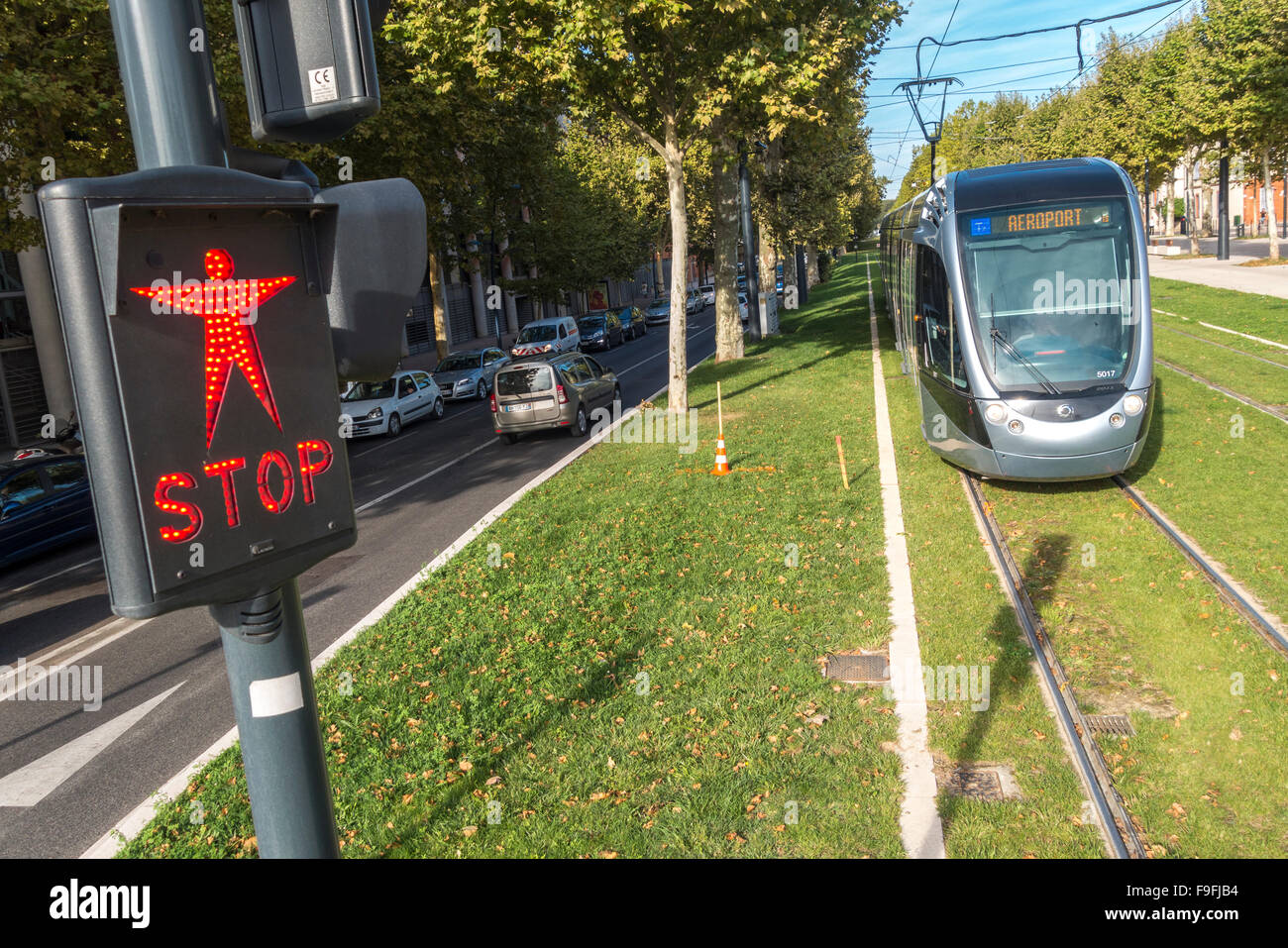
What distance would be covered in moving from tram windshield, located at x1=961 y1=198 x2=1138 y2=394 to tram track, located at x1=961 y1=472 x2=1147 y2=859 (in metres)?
2.46

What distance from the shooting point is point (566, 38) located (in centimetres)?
1706

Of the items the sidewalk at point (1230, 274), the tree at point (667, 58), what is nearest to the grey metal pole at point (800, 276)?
the sidewalk at point (1230, 274)

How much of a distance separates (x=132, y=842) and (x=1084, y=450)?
9709mm

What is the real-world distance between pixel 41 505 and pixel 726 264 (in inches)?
720

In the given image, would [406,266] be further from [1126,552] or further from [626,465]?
[626,465]

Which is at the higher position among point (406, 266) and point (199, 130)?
point (199, 130)

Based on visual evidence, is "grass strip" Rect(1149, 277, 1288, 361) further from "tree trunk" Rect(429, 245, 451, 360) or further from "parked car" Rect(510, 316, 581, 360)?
"tree trunk" Rect(429, 245, 451, 360)

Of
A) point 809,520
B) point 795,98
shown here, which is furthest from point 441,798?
point 795,98

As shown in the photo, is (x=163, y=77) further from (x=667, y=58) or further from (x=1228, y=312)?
(x=1228, y=312)

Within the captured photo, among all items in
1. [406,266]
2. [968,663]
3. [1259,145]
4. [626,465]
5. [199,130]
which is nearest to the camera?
[199,130]

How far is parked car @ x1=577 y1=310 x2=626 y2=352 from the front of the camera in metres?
45.0

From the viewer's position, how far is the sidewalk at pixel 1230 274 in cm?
3338

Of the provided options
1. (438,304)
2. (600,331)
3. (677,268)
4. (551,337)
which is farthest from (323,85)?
(600,331)

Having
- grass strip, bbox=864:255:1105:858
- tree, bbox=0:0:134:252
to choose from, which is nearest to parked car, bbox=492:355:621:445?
tree, bbox=0:0:134:252
